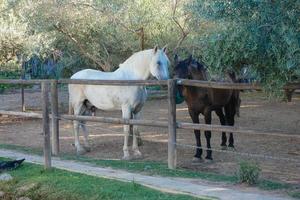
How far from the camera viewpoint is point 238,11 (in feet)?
19.5

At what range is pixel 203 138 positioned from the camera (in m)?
12.4

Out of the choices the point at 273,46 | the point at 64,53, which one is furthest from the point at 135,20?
the point at 273,46

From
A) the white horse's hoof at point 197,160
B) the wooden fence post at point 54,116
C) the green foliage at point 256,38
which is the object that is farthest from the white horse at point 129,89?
the green foliage at point 256,38

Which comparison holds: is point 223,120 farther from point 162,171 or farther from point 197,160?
point 162,171

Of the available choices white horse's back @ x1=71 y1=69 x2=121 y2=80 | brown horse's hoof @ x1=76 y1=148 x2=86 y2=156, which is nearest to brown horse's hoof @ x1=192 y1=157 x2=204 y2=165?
white horse's back @ x1=71 y1=69 x2=121 y2=80

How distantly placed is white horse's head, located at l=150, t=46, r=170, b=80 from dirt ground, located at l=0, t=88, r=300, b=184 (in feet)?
4.99

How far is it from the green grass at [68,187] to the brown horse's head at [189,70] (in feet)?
9.02

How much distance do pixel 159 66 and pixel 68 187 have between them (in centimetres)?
334

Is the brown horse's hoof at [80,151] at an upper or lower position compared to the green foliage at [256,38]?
lower

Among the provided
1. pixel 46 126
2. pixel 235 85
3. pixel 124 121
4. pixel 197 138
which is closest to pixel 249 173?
pixel 235 85

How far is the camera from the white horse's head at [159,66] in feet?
32.8

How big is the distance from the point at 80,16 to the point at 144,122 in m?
6.78

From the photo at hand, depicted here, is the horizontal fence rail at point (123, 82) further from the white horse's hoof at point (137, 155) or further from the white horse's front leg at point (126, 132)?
the white horse's hoof at point (137, 155)

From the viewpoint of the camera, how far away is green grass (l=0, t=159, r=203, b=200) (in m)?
6.93
